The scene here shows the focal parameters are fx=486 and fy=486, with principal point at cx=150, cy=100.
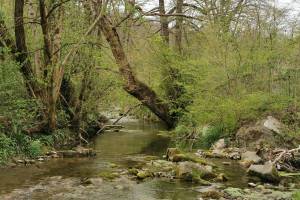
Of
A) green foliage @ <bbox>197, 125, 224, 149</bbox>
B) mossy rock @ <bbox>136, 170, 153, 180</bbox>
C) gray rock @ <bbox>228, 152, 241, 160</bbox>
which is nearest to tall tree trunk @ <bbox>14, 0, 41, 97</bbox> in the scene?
mossy rock @ <bbox>136, 170, 153, 180</bbox>

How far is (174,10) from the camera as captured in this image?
78.4 feet

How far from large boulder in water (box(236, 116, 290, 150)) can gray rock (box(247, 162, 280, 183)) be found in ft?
8.74

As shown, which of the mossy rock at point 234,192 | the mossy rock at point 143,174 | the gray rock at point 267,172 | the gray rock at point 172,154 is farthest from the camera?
the gray rock at point 172,154

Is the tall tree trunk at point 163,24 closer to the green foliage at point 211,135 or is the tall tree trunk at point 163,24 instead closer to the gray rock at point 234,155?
the green foliage at point 211,135

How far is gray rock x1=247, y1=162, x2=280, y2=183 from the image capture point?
34.7 feet

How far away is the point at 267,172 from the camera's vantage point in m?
10.6

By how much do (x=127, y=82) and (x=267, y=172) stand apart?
906 cm

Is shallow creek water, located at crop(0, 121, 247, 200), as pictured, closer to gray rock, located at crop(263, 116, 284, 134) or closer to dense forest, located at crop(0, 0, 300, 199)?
dense forest, located at crop(0, 0, 300, 199)

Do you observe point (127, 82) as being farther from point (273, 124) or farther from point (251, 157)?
point (251, 157)

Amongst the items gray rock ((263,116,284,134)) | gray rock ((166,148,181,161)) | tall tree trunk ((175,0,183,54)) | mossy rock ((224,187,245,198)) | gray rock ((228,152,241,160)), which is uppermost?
tall tree trunk ((175,0,183,54))

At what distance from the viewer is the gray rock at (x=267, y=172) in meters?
10.6

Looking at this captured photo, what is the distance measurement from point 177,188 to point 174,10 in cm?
1516

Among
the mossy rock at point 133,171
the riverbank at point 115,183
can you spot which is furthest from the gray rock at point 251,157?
the mossy rock at point 133,171

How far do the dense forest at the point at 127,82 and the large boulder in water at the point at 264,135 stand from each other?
0.03 m
